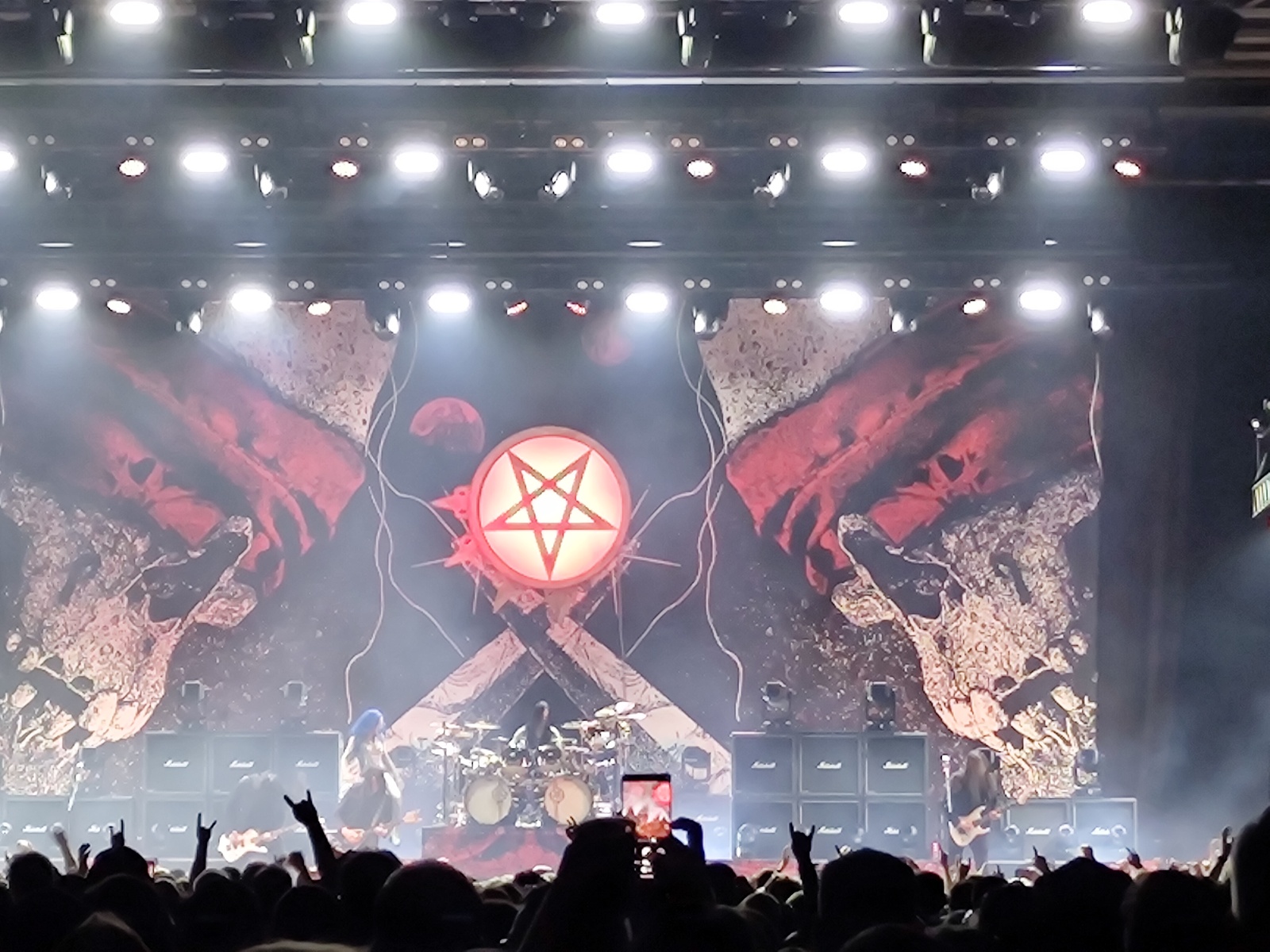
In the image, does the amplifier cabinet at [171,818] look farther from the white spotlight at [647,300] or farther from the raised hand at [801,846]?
the raised hand at [801,846]

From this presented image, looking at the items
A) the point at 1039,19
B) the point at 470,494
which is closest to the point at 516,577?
the point at 470,494

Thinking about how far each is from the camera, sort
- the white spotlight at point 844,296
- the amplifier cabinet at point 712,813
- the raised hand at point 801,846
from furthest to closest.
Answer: the amplifier cabinet at point 712,813
the white spotlight at point 844,296
the raised hand at point 801,846

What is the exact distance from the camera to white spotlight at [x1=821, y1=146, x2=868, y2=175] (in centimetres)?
954

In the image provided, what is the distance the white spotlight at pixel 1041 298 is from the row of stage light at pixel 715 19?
11.2ft

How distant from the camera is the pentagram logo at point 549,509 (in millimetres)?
12758

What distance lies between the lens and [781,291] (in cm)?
1135

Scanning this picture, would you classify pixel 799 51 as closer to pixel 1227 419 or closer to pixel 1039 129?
pixel 1039 129

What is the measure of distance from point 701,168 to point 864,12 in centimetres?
199

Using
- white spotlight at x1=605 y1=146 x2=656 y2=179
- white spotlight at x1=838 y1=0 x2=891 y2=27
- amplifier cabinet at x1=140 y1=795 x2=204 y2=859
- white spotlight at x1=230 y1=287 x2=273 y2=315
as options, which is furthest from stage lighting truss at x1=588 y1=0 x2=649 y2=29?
amplifier cabinet at x1=140 y1=795 x2=204 y2=859

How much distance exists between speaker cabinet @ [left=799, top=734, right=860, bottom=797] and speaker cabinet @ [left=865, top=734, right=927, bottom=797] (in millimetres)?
93

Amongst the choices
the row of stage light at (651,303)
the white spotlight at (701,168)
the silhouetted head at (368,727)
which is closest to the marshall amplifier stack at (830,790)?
the silhouetted head at (368,727)

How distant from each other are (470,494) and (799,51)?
553 centimetres

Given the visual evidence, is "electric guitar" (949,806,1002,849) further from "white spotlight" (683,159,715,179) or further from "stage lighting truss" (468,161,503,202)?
"stage lighting truss" (468,161,503,202)

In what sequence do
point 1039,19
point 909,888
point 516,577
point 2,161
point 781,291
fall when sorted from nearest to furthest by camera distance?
point 909,888
point 1039,19
point 2,161
point 781,291
point 516,577
